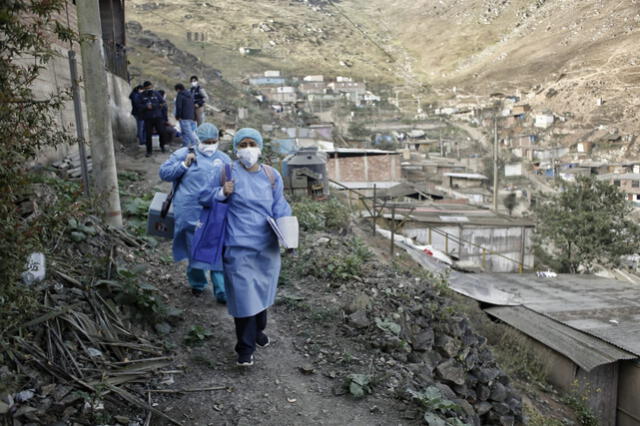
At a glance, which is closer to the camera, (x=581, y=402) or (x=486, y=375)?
(x=486, y=375)

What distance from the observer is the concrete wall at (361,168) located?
28.7 metres

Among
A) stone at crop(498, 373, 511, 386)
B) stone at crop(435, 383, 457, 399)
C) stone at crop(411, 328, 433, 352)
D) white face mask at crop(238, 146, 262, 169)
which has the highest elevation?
white face mask at crop(238, 146, 262, 169)

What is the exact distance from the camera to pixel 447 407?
11.5 feet

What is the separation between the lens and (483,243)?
18.4 m

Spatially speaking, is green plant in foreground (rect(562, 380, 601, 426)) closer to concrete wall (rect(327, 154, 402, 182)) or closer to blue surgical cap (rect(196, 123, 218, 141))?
blue surgical cap (rect(196, 123, 218, 141))

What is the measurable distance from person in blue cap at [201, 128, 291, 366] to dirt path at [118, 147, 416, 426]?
0.23m

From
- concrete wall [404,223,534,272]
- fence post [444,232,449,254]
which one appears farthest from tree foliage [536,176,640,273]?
fence post [444,232,449,254]

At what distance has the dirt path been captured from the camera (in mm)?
3104

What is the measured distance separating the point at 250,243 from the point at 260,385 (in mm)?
993

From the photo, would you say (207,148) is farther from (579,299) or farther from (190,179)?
(579,299)

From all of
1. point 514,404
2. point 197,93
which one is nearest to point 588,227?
point 197,93

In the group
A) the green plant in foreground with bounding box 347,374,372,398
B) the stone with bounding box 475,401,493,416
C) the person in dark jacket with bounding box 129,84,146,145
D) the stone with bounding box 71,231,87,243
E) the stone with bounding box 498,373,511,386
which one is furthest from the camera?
the person in dark jacket with bounding box 129,84,146,145

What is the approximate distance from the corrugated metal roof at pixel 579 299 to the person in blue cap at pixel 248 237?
24.8 feet

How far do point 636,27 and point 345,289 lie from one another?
109 ft
